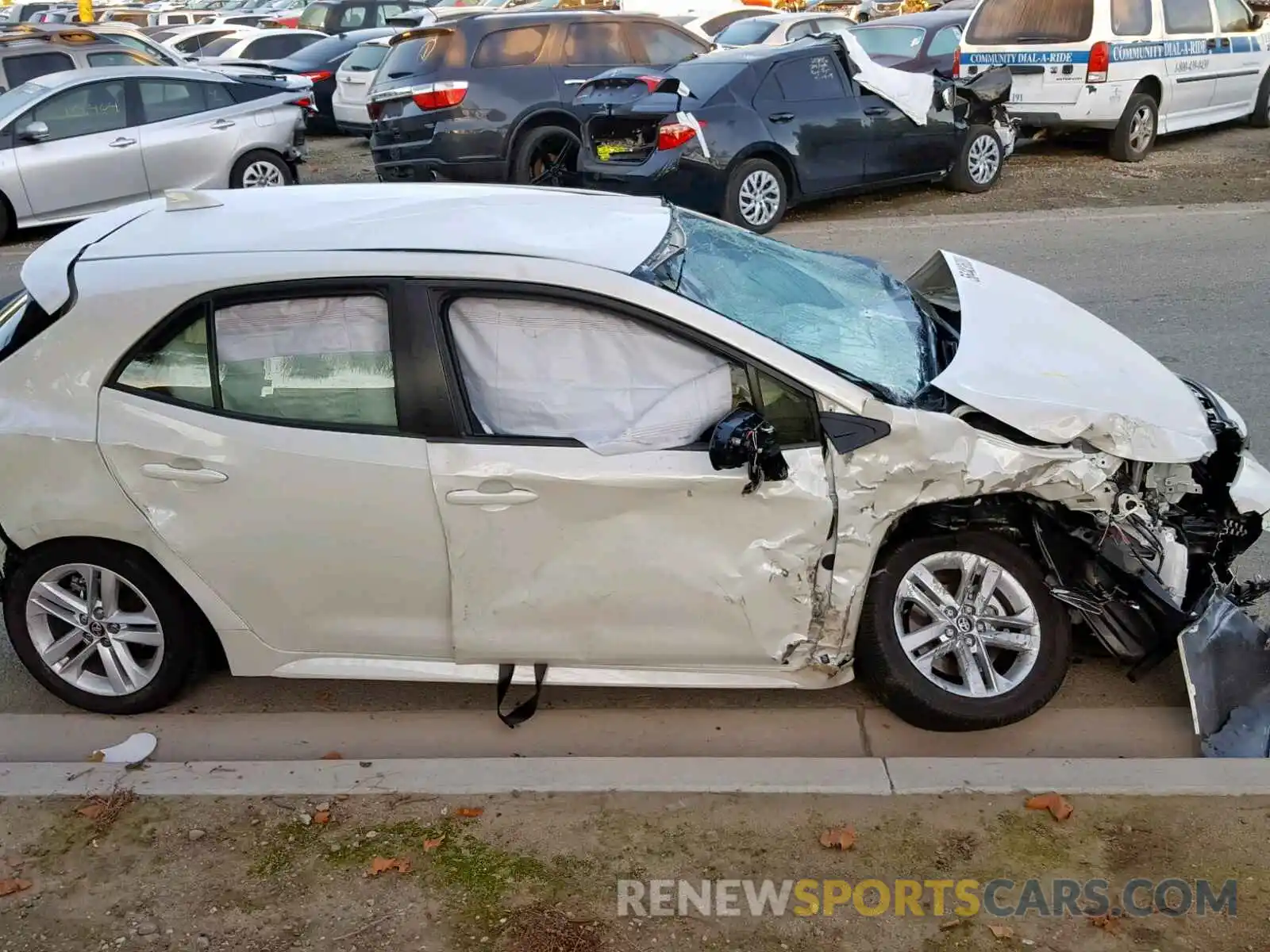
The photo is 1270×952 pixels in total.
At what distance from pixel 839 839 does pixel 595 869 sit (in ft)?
2.18

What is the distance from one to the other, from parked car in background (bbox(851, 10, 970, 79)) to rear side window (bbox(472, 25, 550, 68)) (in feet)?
13.9

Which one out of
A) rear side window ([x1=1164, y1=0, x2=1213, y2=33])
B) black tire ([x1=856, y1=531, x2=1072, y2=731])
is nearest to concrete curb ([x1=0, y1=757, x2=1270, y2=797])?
black tire ([x1=856, y1=531, x2=1072, y2=731])

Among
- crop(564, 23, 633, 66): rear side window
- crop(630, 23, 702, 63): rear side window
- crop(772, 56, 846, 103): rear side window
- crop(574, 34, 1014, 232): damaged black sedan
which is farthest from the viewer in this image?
crop(630, 23, 702, 63): rear side window

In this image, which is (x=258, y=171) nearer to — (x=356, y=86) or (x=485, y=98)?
(x=485, y=98)

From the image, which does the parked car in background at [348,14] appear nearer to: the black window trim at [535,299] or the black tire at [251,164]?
the black tire at [251,164]

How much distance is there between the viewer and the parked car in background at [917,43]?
14.7 m

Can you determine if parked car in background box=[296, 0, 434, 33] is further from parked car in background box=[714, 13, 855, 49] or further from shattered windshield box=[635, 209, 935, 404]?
shattered windshield box=[635, 209, 935, 404]

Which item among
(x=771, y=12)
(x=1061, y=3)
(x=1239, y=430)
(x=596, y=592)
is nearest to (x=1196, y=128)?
(x=1061, y=3)

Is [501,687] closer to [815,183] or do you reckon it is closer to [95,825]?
[95,825]

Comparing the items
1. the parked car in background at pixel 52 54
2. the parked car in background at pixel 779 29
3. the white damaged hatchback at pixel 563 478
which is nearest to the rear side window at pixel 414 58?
the parked car in background at pixel 52 54

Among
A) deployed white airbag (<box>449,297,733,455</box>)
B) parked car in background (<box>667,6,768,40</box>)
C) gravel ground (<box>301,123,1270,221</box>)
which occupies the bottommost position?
gravel ground (<box>301,123,1270,221</box>)

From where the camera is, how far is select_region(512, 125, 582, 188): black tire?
12.4 meters

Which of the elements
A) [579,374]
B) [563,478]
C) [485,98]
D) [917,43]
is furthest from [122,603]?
[917,43]

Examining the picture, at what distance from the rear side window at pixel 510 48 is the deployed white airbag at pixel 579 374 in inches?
365
